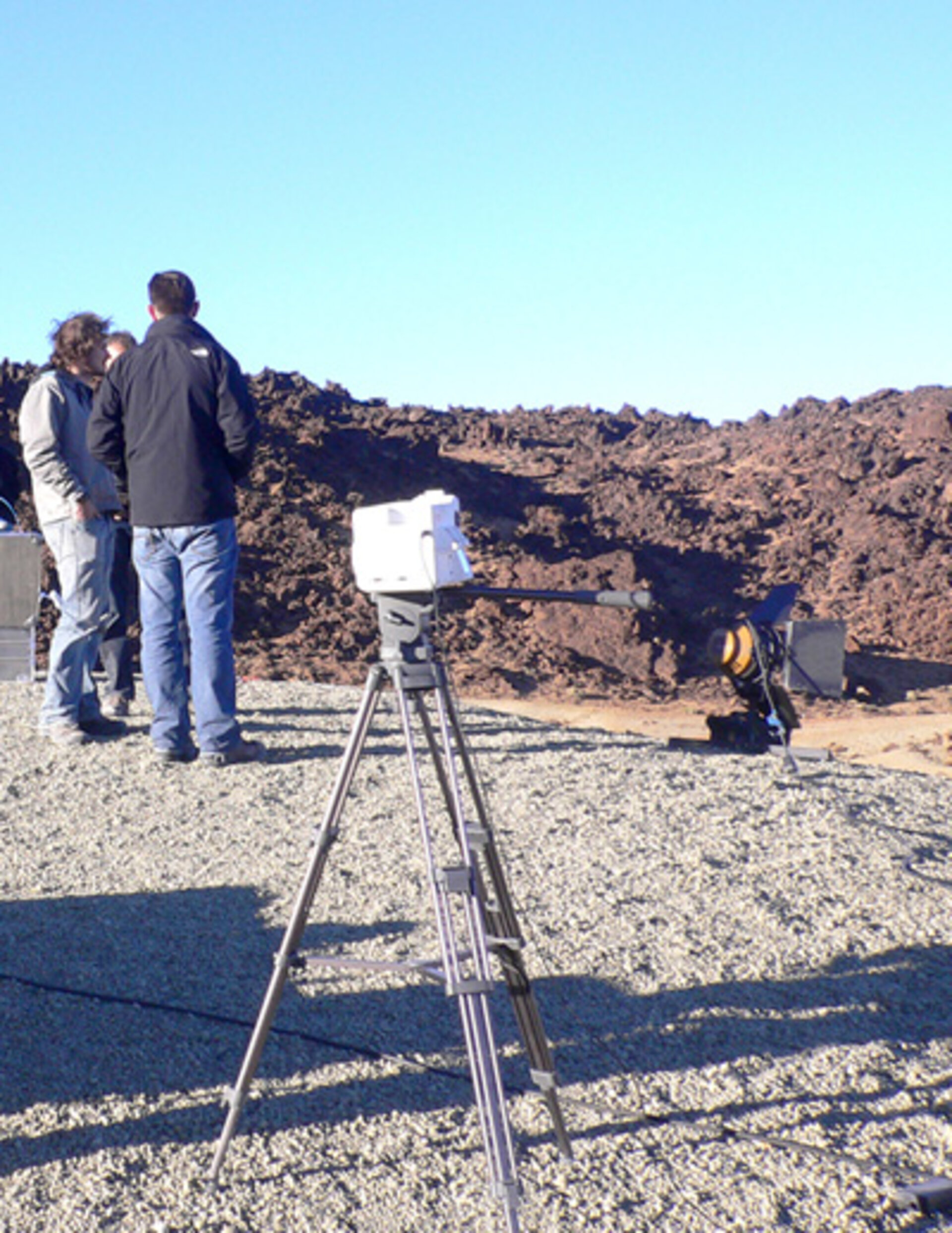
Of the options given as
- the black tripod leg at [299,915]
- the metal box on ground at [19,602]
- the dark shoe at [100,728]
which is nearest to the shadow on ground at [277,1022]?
the black tripod leg at [299,915]

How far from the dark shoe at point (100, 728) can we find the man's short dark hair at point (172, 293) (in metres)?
2.00

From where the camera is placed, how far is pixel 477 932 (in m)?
2.54

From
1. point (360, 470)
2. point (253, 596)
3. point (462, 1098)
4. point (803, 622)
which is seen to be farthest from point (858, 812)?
point (360, 470)

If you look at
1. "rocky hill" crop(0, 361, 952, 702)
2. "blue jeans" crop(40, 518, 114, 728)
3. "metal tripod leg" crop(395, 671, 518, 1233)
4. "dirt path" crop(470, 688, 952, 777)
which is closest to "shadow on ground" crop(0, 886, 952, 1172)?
"metal tripod leg" crop(395, 671, 518, 1233)

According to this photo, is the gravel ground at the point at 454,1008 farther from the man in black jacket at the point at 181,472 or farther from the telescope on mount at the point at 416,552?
the telescope on mount at the point at 416,552

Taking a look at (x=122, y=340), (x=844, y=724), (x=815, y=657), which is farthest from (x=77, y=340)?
(x=844, y=724)

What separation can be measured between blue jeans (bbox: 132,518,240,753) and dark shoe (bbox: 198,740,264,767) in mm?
24

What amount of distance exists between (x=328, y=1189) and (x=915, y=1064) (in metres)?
1.56

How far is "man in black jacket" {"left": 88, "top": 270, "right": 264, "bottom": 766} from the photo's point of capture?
5.61m

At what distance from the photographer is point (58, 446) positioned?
20.1 ft

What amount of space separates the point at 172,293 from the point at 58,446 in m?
0.98

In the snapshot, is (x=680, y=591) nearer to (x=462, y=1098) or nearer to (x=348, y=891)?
(x=348, y=891)

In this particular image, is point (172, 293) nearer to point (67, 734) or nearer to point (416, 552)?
point (67, 734)

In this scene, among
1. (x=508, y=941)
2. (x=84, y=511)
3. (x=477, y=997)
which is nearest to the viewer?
(x=477, y=997)
